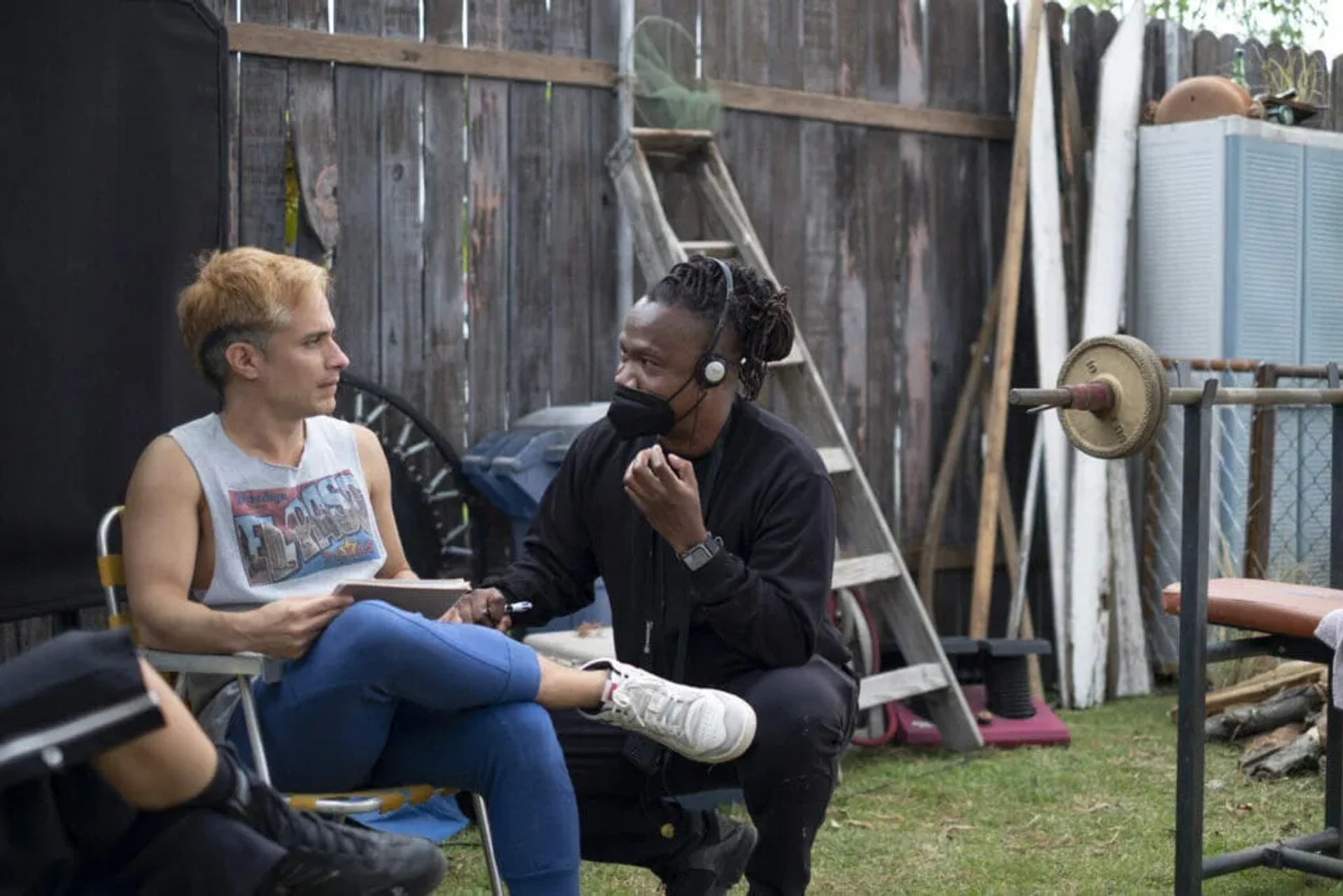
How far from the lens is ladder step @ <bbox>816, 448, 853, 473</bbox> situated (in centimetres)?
515

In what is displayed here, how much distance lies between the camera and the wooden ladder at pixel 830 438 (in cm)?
509

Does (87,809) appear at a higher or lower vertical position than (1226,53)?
lower

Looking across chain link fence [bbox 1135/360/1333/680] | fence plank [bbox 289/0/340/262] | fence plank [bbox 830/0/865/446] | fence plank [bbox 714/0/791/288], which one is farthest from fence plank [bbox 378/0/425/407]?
chain link fence [bbox 1135/360/1333/680]

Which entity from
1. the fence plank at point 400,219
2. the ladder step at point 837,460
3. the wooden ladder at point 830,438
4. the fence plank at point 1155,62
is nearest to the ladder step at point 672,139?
the wooden ladder at point 830,438

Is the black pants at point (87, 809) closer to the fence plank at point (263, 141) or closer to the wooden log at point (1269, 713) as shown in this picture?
the fence plank at point (263, 141)

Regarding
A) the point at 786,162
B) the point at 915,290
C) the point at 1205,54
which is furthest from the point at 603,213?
the point at 1205,54

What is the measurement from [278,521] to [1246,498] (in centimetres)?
443

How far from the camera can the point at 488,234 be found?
5.05m

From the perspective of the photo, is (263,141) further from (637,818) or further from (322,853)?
(322,853)

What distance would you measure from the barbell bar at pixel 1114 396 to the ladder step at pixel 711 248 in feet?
6.10

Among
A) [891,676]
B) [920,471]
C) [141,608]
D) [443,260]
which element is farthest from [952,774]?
[141,608]

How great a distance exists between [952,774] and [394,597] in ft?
8.89

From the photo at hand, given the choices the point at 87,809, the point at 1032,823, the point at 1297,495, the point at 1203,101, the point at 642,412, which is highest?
the point at 1203,101

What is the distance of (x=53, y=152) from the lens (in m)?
3.09
